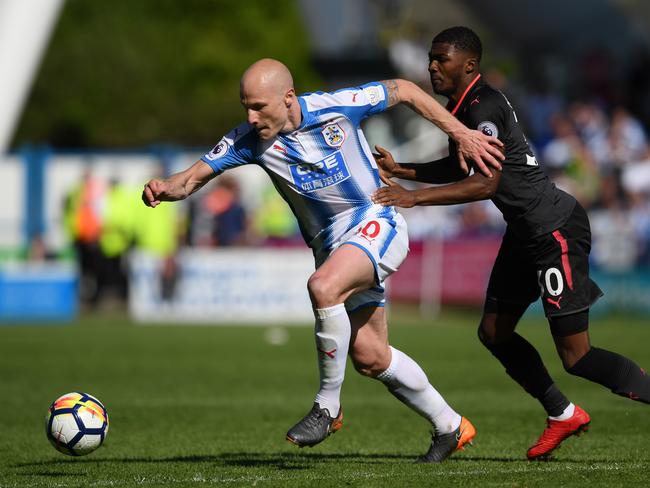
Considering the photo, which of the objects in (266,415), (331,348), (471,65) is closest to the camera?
(331,348)

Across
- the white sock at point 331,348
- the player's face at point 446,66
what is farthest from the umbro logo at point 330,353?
the player's face at point 446,66

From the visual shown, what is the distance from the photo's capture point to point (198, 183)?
7469 mm

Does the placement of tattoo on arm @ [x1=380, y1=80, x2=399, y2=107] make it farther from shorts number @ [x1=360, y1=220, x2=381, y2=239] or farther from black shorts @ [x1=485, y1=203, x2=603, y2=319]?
black shorts @ [x1=485, y1=203, x2=603, y2=319]

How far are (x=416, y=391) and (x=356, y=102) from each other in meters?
1.78

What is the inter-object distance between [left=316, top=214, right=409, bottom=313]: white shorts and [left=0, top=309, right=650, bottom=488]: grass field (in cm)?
99

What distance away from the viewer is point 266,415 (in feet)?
34.0

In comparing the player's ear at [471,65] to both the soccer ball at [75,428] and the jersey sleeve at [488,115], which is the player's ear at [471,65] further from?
the soccer ball at [75,428]

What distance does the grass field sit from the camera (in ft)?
23.2

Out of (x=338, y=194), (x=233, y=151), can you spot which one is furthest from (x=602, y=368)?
(x=233, y=151)

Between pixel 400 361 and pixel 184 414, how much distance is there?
11.2 feet

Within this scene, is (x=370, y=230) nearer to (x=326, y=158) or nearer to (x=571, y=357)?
(x=326, y=158)

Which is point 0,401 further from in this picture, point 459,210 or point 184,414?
point 459,210

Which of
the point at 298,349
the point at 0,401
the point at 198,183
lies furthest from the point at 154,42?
the point at 198,183

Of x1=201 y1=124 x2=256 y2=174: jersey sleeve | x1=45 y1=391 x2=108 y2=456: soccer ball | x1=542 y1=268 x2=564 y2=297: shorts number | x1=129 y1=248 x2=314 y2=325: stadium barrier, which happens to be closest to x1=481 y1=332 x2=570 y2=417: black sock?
x1=542 y1=268 x2=564 y2=297: shorts number
